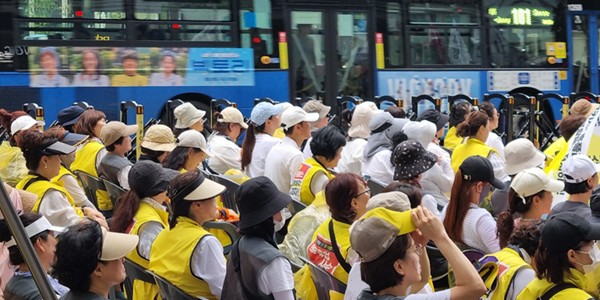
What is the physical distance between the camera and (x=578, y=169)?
6242 mm

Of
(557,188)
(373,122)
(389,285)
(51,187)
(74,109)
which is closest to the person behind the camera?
(389,285)

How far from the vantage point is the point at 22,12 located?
1514 centimetres

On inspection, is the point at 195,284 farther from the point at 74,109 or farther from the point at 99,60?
the point at 99,60

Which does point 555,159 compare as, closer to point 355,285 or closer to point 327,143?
point 327,143

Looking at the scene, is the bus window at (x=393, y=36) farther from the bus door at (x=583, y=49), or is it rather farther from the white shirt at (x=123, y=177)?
the white shirt at (x=123, y=177)

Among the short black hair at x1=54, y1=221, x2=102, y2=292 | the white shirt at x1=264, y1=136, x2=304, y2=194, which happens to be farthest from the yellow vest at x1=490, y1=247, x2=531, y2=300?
the white shirt at x1=264, y1=136, x2=304, y2=194

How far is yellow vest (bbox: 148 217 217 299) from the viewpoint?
213 inches

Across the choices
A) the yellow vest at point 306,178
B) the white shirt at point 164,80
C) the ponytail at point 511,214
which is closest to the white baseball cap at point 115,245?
the ponytail at point 511,214

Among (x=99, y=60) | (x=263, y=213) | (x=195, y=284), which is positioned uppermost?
(x=99, y=60)

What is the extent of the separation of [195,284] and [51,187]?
6.74ft

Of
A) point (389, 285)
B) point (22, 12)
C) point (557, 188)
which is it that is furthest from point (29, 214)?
point (22, 12)

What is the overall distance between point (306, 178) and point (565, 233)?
3.73 m

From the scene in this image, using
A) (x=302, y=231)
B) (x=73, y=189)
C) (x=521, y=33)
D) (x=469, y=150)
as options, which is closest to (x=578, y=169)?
(x=302, y=231)

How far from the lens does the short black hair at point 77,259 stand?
4422 mm
